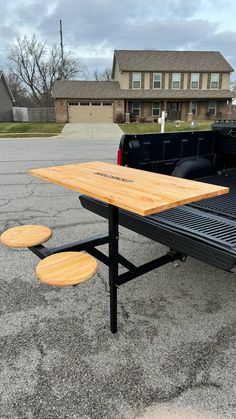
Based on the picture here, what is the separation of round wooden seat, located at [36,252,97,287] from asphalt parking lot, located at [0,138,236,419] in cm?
53

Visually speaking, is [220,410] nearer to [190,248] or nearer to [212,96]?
[190,248]

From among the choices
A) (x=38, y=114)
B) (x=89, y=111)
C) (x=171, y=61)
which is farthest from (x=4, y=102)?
(x=171, y=61)

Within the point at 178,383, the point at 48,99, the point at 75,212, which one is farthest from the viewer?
the point at 48,99

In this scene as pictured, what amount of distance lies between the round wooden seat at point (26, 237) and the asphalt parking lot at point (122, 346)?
1.75ft

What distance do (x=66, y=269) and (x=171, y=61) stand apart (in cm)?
3793

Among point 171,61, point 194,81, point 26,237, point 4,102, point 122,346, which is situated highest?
point 171,61

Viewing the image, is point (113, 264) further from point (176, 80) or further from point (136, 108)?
point (176, 80)

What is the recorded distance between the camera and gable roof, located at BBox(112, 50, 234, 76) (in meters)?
35.5

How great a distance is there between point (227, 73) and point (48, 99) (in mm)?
29703

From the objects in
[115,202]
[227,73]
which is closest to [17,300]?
[115,202]

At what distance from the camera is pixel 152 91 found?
117ft

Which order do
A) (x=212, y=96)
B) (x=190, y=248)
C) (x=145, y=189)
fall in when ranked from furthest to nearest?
(x=212, y=96)
(x=145, y=189)
(x=190, y=248)

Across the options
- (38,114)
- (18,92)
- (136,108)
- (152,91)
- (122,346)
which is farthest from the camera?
(18,92)

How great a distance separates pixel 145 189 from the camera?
2.57 m
